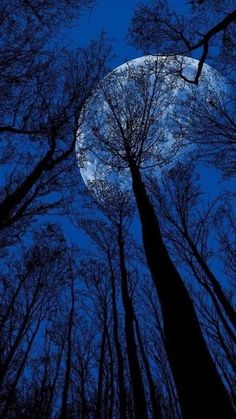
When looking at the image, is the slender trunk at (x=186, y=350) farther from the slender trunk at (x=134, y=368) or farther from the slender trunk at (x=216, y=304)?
the slender trunk at (x=216, y=304)

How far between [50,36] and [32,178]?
10.0 feet

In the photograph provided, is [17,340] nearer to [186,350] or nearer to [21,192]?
[21,192]

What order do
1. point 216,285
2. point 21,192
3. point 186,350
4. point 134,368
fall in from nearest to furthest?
point 186,350, point 21,192, point 134,368, point 216,285

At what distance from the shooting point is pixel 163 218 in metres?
12.0

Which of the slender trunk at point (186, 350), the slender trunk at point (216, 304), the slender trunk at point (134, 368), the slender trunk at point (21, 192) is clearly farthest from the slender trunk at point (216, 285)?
the slender trunk at point (21, 192)

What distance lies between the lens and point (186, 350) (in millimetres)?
3115

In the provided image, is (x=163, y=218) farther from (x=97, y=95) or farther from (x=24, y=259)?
(x=24, y=259)

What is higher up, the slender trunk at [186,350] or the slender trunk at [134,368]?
the slender trunk at [134,368]

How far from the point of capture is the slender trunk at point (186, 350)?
2.62 m

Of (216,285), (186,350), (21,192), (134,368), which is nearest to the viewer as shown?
(186,350)

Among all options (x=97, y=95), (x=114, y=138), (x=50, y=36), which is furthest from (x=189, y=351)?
(x=97, y=95)

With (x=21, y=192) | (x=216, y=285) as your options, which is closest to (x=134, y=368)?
(x=216, y=285)

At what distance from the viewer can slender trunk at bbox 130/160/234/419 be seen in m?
2.62

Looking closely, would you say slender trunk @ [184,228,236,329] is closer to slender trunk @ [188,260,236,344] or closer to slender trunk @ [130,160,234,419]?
slender trunk @ [188,260,236,344]
